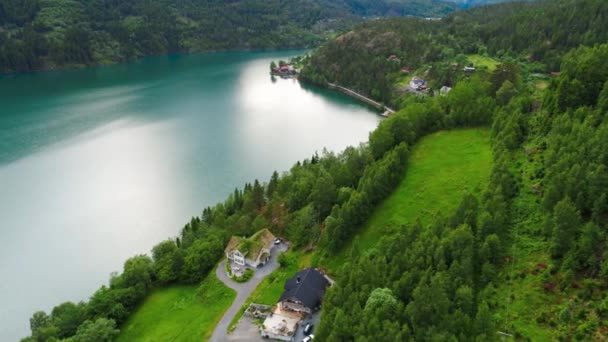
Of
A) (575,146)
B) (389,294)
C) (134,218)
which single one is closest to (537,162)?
(575,146)

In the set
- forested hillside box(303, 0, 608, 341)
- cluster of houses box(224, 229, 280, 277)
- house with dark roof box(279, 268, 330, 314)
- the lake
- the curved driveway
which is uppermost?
forested hillside box(303, 0, 608, 341)

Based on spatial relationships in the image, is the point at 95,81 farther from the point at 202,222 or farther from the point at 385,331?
the point at 385,331

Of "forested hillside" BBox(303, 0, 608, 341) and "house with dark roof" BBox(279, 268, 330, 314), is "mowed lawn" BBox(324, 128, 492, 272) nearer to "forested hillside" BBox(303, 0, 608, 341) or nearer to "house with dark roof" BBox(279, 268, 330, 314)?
"forested hillside" BBox(303, 0, 608, 341)

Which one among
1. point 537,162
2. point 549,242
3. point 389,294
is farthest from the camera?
point 537,162

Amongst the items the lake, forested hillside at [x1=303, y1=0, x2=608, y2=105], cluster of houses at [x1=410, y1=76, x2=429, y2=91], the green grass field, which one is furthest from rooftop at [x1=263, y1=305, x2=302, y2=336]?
cluster of houses at [x1=410, y1=76, x2=429, y2=91]

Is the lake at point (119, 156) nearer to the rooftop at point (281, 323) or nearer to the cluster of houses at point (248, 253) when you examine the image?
the cluster of houses at point (248, 253)

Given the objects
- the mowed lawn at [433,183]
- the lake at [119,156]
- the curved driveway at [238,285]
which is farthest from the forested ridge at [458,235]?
the lake at [119,156]
